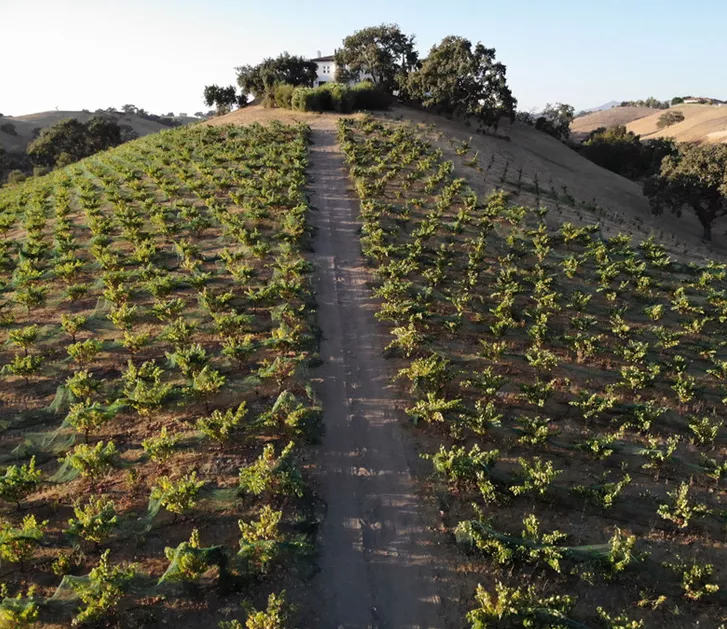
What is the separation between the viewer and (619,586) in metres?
11.9

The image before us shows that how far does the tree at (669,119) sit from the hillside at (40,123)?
12800 cm

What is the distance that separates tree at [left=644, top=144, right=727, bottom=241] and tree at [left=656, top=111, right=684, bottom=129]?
82.6 metres

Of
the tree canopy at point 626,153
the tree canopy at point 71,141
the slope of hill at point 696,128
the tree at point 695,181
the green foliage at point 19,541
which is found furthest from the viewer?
the slope of hill at point 696,128

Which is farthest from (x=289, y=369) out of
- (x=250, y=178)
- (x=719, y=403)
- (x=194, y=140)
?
(x=194, y=140)

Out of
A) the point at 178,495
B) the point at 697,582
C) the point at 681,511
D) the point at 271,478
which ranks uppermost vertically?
the point at 178,495

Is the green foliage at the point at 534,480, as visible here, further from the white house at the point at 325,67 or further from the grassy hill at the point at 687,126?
the grassy hill at the point at 687,126

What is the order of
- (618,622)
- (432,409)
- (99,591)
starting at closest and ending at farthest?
(99,591)
(618,622)
(432,409)

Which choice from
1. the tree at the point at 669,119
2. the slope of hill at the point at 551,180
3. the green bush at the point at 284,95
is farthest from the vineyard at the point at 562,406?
the tree at the point at 669,119

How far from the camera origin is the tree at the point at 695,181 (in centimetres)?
4256

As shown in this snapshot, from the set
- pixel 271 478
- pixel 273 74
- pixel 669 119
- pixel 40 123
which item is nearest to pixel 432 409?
pixel 271 478

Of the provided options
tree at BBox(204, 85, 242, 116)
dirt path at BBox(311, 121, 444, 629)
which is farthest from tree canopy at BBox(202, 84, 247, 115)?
dirt path at BBox(311, 121, 444, 629)

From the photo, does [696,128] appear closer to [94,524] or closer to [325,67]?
[325,67]

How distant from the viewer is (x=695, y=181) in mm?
43719

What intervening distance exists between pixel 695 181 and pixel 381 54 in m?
43.9
